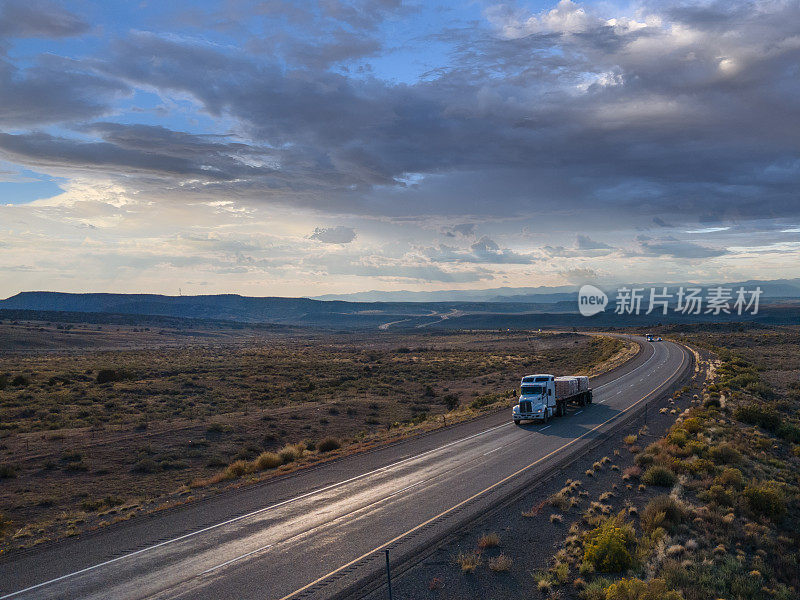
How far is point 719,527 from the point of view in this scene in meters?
15.7

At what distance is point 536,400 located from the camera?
32500 mm

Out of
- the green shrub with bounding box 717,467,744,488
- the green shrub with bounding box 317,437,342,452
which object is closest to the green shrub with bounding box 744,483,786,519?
the green shrub with bounding box 717,467,744,488

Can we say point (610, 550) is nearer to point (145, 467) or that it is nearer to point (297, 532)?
point (297, 532)

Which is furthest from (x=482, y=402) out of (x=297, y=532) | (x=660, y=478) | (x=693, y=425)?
(x=297, y=532)

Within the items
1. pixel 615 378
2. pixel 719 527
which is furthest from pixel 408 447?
pixel 615 378

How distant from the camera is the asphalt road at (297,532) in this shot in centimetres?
1290

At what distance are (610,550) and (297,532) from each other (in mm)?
9438

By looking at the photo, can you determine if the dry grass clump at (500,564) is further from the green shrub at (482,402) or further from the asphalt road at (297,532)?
the green shrub at (482,402)

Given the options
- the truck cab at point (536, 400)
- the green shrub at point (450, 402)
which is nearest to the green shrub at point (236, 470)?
the truck cab at point (536, 400)

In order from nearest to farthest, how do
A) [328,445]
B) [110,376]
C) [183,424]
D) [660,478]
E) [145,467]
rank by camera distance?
[660,478], [145,467], [328,445], [183,424], [110,376]

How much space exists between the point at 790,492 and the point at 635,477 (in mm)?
5662

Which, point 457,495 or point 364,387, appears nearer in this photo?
point 457,495

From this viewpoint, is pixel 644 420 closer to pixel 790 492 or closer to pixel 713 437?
pixel 713 437

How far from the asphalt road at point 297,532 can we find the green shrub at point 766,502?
7.48 m
